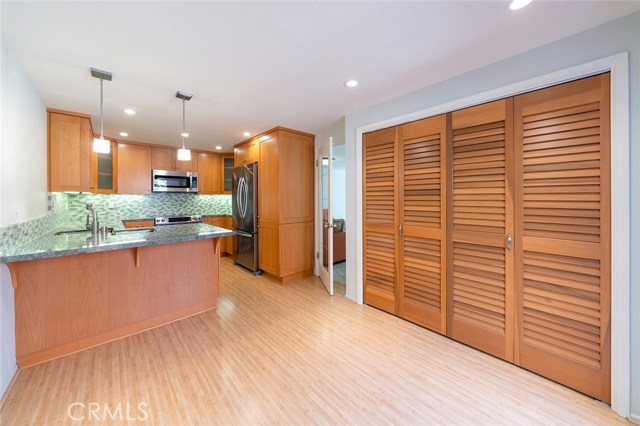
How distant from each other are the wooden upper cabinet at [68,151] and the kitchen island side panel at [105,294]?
59.7 inches

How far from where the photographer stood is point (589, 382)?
1.58 m

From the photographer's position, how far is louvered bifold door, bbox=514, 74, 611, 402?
1.54m

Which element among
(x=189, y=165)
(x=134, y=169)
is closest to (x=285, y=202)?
(x=189, y=165)

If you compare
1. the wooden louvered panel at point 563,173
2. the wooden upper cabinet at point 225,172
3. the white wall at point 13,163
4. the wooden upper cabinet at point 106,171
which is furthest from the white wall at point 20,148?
the wooden louvered panel at point 563,173

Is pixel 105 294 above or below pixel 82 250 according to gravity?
below

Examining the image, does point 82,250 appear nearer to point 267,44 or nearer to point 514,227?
point 267,44

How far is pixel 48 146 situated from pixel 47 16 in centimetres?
212

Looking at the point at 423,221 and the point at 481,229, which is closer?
the point at 481,229

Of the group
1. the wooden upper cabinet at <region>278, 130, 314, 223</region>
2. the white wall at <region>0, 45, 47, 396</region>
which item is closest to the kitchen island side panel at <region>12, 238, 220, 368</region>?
the white wall at <region>0, 45, 47, 396</region>

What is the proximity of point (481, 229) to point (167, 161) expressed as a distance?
Result: 18.0 feet

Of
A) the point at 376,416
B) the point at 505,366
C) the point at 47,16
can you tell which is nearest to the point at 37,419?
the point at 376,416

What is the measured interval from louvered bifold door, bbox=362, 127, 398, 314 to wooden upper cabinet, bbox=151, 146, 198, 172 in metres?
4.10

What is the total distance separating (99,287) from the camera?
2.17 meters

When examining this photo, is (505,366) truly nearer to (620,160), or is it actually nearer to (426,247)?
(426,247)
